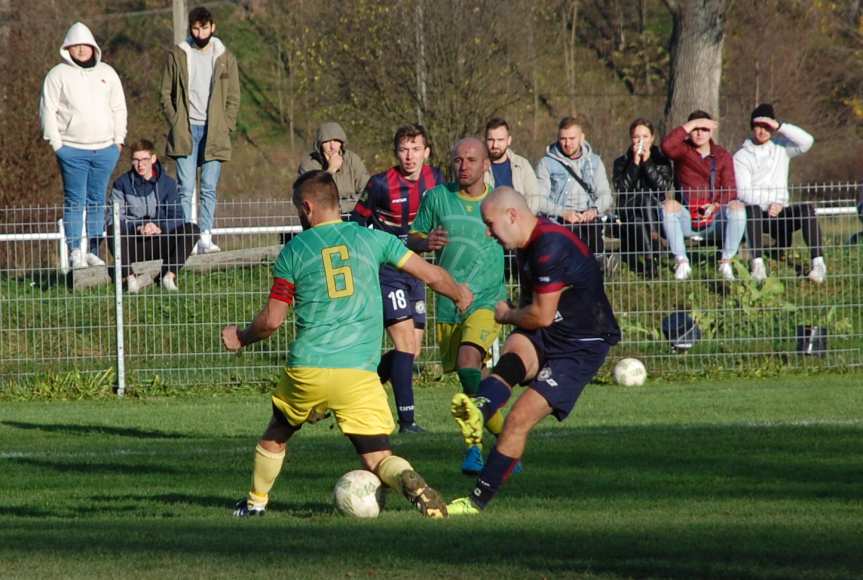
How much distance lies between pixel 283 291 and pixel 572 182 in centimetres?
873

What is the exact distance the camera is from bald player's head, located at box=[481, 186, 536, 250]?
804cm

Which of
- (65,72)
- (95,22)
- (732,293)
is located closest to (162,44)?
(95,22)

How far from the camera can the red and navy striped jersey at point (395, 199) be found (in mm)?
12305

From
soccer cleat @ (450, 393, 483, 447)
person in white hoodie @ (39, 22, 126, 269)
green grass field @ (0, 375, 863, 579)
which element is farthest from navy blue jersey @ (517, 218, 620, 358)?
person in white hoodie @ (39, 22, 126, 269)

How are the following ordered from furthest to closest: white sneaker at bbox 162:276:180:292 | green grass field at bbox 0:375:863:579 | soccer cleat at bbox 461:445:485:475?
white sneaker at bbox 162:276:180:292
soccer cleat at bbox 461:445:485:475
green grass field at bbox 0:375:863:579

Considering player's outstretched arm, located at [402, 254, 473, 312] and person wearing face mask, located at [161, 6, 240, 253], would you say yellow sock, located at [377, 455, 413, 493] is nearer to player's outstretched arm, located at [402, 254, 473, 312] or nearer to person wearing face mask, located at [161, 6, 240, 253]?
player's outstretched arm, located at [402, 254, 473, 312]

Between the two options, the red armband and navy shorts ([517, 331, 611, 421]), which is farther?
navy shorts ([517, 331, 611, 421])

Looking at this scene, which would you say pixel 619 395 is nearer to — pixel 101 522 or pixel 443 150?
pixel 101 522

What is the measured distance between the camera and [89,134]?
16.8m

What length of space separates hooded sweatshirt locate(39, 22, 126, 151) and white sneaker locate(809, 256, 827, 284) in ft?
26.0

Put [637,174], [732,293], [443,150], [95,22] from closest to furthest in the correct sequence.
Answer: [732,293] < [637,174] < [443,150] < [95,22]

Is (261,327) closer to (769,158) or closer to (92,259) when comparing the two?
(92,259)

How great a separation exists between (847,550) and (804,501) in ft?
5.40

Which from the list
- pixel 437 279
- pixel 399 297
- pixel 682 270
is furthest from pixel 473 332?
pixel 682 270
